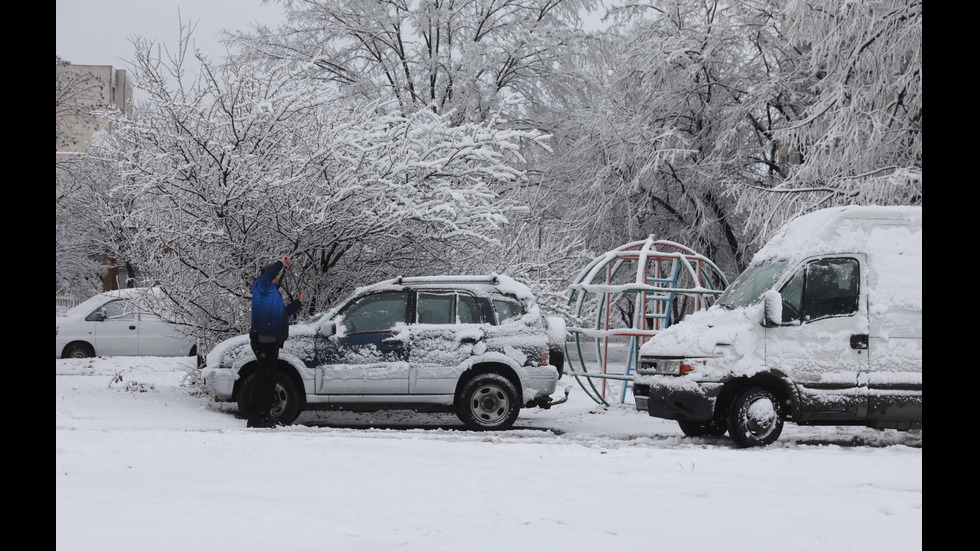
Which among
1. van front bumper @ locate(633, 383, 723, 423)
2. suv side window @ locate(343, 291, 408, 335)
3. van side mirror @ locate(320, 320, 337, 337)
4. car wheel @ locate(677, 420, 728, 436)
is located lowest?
car wheel @ locate(677, 420, 728, 436)

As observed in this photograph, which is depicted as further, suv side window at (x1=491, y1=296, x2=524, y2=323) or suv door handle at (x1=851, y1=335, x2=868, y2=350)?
suv side window at (x1=491, y1=296, x2=524, y2=323)

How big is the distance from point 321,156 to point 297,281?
200 centimetres

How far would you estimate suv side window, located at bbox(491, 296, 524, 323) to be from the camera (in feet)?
39.2

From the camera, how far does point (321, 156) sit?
1315 cm

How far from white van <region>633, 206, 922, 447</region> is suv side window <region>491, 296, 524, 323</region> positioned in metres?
1.81

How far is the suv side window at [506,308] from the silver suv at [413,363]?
0.02 m

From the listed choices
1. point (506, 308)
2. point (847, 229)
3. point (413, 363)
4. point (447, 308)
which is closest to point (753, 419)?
point (847, 229)

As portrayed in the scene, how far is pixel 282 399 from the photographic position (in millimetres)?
11812

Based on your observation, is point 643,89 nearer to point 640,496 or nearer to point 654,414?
point 654,414

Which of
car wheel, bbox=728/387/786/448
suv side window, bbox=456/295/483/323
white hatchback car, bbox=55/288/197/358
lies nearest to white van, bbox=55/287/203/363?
white hatchback car, bbox=55/288/197/358

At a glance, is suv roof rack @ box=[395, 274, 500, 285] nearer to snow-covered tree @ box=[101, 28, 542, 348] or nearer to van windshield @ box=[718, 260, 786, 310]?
snow-covered tree @ box=[101, 28, 542, 348]

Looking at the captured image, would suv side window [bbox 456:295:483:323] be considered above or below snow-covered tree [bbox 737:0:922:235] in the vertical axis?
below

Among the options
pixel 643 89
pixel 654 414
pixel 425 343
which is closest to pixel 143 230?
pixel 425 343

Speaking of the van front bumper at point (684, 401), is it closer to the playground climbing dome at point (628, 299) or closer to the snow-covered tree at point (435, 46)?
the playground climbing dome at point (628, 299)
